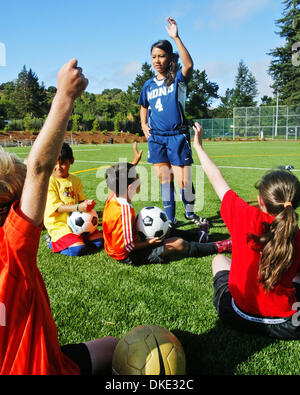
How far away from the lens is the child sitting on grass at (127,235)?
10.4 ft

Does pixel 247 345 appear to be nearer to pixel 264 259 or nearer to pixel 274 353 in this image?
pixel 274 353

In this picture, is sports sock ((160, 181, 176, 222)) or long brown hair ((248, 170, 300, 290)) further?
sports sock ((160, 181, 176, 222))

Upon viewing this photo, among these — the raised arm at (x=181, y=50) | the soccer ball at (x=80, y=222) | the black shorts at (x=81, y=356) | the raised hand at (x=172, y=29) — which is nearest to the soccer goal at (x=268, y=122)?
the raised arm at (x=181, y=50)

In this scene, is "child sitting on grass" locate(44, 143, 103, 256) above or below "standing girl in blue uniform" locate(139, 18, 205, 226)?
below

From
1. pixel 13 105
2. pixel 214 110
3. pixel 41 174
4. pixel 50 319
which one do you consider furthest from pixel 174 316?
pixel 214 110

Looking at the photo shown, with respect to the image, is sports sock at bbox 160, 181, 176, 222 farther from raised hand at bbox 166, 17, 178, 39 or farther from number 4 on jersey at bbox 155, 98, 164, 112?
raised hand at bbox 166, 17, 178, 39

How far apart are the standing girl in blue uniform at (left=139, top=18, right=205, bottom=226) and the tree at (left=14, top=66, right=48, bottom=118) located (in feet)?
233

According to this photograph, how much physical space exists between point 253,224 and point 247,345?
2.68 ft

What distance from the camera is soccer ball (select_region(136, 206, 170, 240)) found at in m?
3.44

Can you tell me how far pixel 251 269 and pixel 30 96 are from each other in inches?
3042

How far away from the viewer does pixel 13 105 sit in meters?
65.8

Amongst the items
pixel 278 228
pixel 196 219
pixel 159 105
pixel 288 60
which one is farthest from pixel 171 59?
pixel 288 60

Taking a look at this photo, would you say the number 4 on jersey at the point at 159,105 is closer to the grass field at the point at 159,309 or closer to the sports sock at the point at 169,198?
the sports sock at the point at 169,198

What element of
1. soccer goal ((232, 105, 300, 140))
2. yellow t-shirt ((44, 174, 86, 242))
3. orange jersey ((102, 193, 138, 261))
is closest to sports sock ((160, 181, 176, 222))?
yellow t-shirt ((44, 174, 86, 242))
